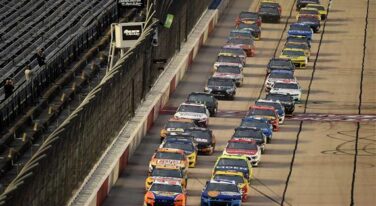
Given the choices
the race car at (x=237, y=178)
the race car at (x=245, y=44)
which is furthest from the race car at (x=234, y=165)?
the race car at (x=245, y=44)

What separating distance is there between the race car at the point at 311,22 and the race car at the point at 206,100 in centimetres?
2563

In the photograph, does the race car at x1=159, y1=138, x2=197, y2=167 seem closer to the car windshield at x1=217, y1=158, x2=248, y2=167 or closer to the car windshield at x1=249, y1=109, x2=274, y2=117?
the car windshield at x1=217, y1=158, x2=248, y2=167

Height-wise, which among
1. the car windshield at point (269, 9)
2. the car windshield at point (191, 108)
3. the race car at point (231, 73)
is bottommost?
the car windshield at point (269, 9)

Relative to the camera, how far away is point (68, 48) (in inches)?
3423

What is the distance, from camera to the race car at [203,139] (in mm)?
72000

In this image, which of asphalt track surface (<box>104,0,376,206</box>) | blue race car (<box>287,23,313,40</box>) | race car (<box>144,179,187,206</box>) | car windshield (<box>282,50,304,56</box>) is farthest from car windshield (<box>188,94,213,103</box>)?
blue race car (<box>287,23,313,40</box>)

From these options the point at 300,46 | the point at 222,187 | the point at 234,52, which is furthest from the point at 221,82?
the point at 222,187

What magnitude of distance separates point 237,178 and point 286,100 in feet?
57.2

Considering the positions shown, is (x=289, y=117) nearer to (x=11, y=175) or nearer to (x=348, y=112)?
(x=348, y=112)

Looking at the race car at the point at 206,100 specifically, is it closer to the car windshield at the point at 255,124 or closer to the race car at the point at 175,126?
the car windshield at the point at 255,124

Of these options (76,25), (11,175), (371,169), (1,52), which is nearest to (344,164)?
(371,169)

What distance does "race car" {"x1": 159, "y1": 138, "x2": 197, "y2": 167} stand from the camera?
228ft

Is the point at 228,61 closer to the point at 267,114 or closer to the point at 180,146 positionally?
the point at 267,114

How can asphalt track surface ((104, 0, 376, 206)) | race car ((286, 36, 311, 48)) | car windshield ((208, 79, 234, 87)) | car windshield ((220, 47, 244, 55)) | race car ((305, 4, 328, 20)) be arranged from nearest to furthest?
1. asphalt track surface ((104, 0, 376, 206))
2. car windshield ((208, 79, 234, 87))
3. car windshield ((220, 47, 244, 55))
4. race car ((286, 36, 311, 48))
5. race car ((305, 4, 328, 20))
